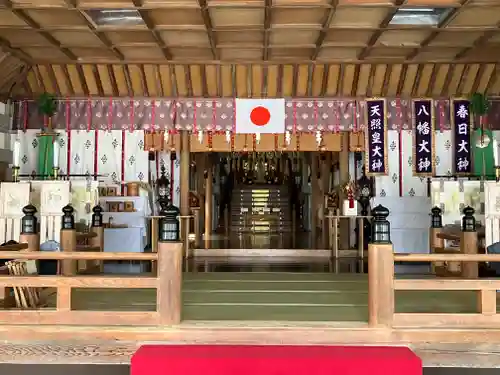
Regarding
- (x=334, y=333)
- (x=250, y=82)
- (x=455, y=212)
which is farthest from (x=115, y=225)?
(x=334, y=333)

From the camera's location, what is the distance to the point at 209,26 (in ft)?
→ 19.4

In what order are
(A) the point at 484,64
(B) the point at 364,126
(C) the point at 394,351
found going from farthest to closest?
(B) the point at 364,126
(A) the point at 484,64
(C) the point at 394,351

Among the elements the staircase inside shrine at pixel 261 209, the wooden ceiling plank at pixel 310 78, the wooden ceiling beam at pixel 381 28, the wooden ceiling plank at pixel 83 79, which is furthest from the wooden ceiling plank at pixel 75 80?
the staircase inside shrine at pixel 261 209

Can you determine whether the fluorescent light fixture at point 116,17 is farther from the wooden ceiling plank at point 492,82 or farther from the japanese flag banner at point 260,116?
the wooden ceiling plank at point 492,82

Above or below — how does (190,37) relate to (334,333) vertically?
above

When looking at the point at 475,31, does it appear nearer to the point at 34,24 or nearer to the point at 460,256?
the point at 460,256

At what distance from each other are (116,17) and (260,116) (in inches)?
114

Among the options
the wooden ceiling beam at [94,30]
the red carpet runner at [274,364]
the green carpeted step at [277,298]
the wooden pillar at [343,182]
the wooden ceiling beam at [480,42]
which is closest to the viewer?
the red carpet runner at [274,364]

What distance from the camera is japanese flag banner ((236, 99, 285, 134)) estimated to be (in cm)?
797

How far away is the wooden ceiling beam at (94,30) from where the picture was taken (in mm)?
5172

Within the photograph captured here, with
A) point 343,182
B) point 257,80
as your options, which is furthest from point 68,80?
point 343,182

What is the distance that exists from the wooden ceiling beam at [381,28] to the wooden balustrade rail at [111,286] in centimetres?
366

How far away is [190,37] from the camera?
21.0ft

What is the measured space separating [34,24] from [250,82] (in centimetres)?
325
